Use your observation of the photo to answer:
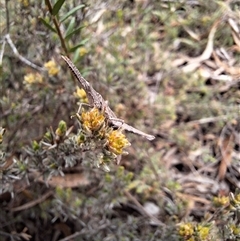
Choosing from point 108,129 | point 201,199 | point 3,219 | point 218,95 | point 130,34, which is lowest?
point 201,199

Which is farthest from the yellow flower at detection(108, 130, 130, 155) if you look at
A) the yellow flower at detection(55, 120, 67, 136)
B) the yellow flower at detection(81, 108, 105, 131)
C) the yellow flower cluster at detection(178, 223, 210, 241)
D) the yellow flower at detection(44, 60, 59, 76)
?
the yellow flower at detection(44, 60, 59, 76)

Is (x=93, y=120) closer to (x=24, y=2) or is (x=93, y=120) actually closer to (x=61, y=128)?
(x=61, y=128)

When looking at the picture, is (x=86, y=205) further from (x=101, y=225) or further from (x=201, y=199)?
(x=201, y=199)

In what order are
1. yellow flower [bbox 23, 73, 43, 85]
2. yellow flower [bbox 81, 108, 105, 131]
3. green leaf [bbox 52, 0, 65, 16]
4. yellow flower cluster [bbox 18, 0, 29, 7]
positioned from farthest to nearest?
yellow flower [bbox 23, 73, 43, 85], yellow flower cluster [bbox 18, 0, 29, 7], green leaf [bbox 52, 0, 65, 16], yellow flower [bbox 81, 108, 105, 131]

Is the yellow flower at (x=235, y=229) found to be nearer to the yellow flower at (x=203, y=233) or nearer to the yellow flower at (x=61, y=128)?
the yellow flower at (x=203, y=233)

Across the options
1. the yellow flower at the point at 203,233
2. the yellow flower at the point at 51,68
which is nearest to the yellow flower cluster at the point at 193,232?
the yellow flower at the point at 203,233

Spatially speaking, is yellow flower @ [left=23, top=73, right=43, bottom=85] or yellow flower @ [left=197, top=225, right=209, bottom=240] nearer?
yellow flower @ [left=197, top=225, right=209, bottom=240]

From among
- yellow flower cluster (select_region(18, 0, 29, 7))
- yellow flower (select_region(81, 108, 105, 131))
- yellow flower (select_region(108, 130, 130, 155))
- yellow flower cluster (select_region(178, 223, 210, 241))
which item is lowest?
yellow flower cluster (select_region(178, 223, 210, 241))

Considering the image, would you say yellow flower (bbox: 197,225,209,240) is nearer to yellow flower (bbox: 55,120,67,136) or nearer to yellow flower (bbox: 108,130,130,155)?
yellow flower (bbox: 108,130,130,155)

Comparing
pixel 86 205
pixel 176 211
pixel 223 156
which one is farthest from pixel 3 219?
pixel 223 156
